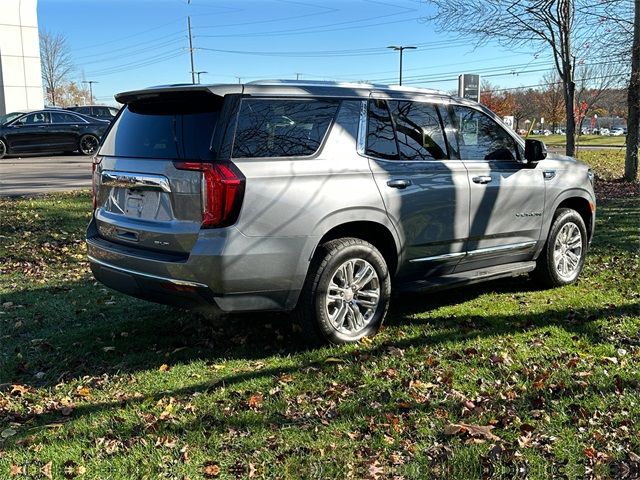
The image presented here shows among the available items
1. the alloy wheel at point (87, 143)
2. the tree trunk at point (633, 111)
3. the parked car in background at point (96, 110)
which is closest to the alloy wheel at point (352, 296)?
the tree trunk at point (633, 111)

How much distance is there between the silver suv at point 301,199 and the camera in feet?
13.2

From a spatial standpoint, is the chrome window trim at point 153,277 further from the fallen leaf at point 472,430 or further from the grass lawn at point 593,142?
the grass lawn at point 593,142

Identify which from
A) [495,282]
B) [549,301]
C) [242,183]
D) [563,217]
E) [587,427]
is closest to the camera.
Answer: [587,427]

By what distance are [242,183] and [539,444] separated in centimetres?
226

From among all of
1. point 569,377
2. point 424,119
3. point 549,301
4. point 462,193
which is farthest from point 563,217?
point 569,377

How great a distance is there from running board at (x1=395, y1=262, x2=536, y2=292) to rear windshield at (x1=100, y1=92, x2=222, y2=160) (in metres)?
1.99

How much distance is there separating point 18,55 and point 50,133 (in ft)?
49.1

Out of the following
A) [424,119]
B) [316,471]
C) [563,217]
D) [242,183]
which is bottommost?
[316,471]

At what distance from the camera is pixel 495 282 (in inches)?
261

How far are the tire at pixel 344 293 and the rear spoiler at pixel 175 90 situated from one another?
4.07ft

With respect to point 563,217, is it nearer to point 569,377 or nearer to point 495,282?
point 495,282

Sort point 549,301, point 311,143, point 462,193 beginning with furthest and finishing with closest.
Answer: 1. point 549,301
2. point 462,193
3. point 311,143

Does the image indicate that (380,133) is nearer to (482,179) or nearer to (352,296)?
(482,179)

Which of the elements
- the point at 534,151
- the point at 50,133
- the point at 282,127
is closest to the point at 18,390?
the point at 282,127
